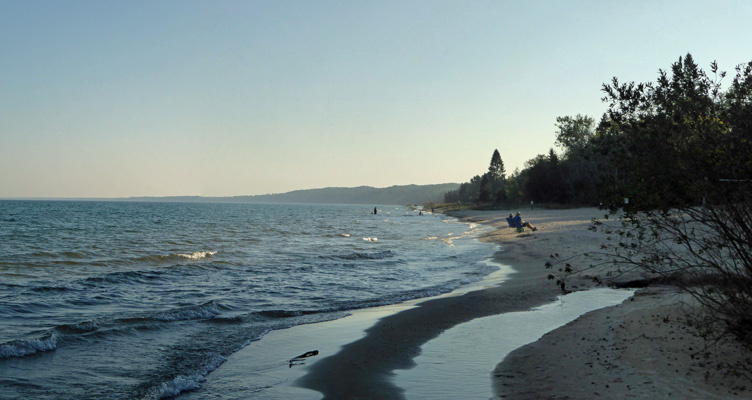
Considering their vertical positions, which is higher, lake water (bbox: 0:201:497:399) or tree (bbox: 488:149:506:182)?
tree (bbox: 488:149:506:182)

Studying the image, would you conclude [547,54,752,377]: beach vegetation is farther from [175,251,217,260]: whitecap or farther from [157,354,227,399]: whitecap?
[175,251,217,260]: whitecap

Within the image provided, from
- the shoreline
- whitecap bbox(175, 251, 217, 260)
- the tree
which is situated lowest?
whitecap bbox(175, 251, 217, 260)

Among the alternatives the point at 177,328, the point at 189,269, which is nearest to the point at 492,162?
the point at 189,269

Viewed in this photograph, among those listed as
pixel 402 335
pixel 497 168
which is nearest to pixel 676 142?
pixel 402 335

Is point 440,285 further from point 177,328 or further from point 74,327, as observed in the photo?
point 74,327

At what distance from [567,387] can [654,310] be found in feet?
11.6

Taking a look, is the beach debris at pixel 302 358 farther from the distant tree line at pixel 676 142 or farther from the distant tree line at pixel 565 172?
the distant tree line at pixel 565 172

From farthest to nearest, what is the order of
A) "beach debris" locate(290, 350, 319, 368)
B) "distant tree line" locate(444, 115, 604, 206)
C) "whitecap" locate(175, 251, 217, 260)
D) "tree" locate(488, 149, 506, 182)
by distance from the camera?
"tree" locate(488, 149, 506, 182) → "distant tree line" locate(444, 115, 604, 206) → "whitecap" locate(175, 251, 217, 260) → "beach debris" locate(290, 350, 319, 368)

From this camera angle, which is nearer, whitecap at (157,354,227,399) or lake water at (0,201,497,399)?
whitecap at (157,354,227,399)

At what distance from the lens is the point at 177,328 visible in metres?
11.7

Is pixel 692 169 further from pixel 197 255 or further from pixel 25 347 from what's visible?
pixel 197 255

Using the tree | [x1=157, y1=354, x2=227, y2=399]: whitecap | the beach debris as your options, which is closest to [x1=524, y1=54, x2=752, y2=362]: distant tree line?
the beach debris

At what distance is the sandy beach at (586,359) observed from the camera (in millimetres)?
6215

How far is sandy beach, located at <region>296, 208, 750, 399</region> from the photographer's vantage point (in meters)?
6.21
